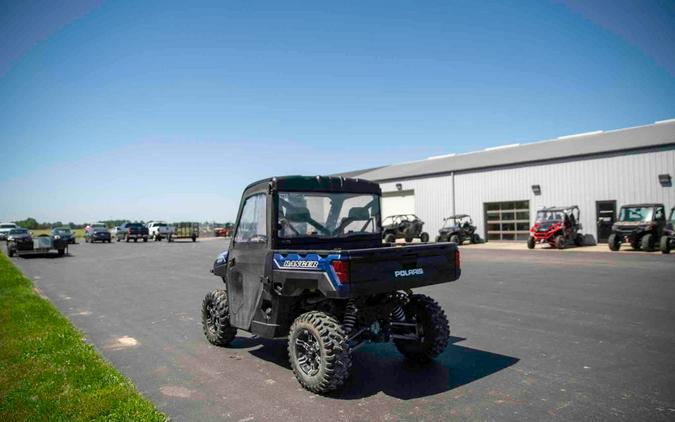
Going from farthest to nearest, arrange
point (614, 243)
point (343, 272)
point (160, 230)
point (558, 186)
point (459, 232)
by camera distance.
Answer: point (160, 230), point (459, 232), point (558, 186), point (614, 243), point (343, 272)

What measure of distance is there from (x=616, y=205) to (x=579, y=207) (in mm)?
1990

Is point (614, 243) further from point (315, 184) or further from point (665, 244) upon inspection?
point (315, 184)

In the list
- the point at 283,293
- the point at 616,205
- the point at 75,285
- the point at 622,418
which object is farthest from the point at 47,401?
the point at 616,205

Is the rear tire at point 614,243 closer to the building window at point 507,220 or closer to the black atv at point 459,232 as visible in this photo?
the building window at point 507,220

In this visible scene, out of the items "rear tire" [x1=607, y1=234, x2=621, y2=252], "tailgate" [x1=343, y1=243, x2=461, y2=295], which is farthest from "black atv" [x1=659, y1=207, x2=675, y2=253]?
"tailgate" [x1=343, y1=243, x2=461, y2=295]

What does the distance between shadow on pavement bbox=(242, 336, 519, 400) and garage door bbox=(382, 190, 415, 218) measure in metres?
29.8

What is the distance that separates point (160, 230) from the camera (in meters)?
42.7

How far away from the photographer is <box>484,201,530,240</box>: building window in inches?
1125

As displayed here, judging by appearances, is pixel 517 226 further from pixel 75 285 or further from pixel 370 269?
pixel 370 269

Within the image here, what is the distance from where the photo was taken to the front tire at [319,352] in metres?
4.26

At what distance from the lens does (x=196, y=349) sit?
6098 mm

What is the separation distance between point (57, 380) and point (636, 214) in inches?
925

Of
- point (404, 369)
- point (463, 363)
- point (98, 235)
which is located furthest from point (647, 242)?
point (98, 235)

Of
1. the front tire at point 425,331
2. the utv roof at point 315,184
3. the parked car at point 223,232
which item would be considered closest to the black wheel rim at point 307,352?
the front tire at point 425,331
